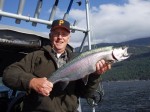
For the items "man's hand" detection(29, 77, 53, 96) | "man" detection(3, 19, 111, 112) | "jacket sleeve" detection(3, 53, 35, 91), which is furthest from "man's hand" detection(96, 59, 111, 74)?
"jacket sleeve" detection(3, 53, 35, 91)

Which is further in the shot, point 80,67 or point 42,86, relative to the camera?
point 80,67

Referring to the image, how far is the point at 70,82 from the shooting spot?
238 inches

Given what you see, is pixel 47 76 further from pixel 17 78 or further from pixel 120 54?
pixel 120 54

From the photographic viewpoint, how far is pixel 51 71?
5.89 meters

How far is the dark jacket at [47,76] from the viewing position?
5.66m

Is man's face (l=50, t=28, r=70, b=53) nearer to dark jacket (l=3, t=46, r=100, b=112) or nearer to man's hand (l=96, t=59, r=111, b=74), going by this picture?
dark jacket (l=3, t=46, r=100, b=112)

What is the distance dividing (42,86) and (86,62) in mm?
970

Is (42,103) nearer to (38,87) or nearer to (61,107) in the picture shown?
(61,107)

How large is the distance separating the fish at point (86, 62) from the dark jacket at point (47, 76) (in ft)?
0.88

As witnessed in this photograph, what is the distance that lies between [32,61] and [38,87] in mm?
870

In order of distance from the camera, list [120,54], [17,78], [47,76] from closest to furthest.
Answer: [17,78] < [120,54] < [47,76]

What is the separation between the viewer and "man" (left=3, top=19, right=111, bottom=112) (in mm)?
5672

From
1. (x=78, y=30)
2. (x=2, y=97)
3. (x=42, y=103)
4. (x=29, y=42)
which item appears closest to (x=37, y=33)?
(x=29, y=42)

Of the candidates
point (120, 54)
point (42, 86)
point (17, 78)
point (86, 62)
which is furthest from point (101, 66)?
point (17, 78)
